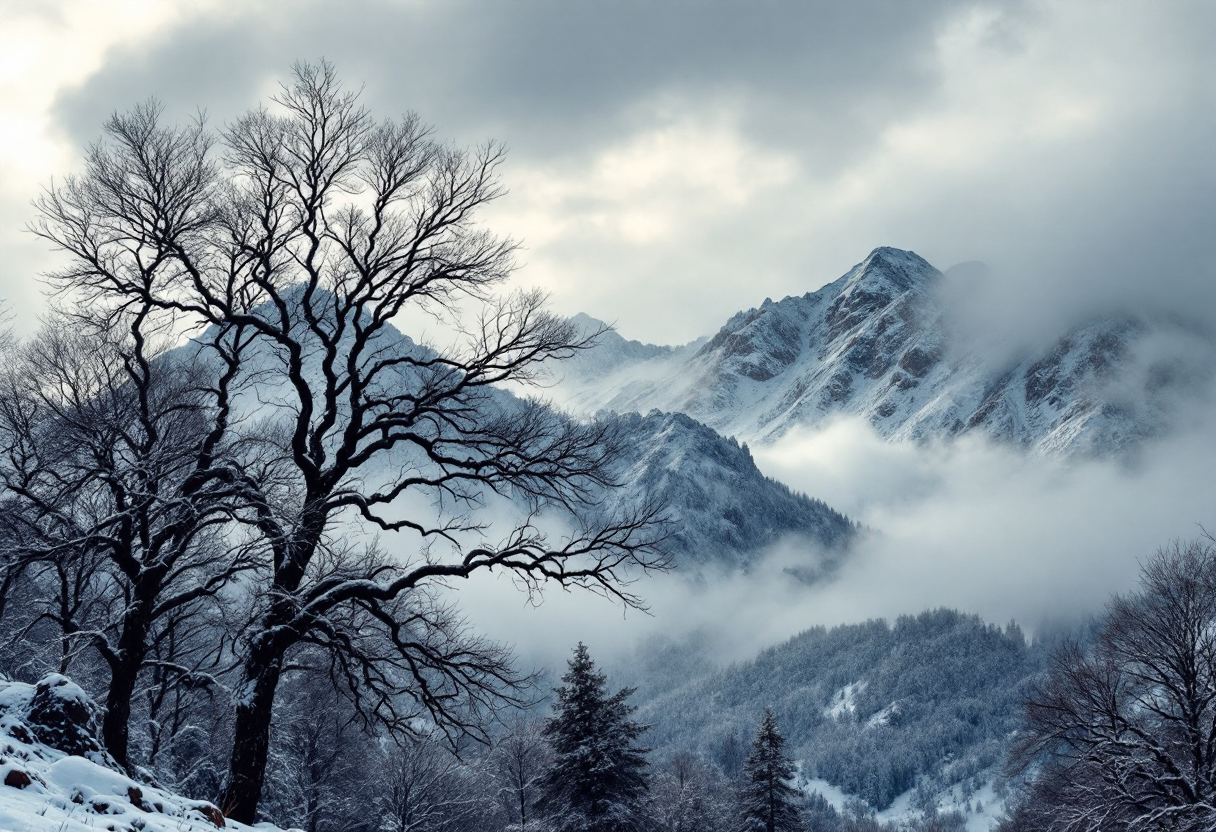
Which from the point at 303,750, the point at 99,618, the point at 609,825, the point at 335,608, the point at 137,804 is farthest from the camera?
the point at 303,750

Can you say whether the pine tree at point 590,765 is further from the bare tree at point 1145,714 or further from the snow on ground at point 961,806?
the snow on ground at point 961,806

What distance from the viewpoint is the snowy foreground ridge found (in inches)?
287

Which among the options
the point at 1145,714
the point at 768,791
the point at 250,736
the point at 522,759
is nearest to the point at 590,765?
the point at 522,759

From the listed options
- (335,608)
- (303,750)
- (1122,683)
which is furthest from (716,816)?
(335,608)

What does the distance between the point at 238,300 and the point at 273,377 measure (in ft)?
5.63

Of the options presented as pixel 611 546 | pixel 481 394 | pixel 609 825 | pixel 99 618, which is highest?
pixel 481 394

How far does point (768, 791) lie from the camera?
1713 inches

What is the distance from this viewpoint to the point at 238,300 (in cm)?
1218

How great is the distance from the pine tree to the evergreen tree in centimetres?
1160

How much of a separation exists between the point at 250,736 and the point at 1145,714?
2287cm

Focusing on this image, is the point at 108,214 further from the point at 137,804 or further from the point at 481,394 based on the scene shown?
the point at 137,804

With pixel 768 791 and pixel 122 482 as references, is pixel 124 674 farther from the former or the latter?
pixel 768 791

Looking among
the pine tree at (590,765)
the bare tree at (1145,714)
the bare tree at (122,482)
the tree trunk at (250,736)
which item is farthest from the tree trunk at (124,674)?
the pine tree at (590,765)

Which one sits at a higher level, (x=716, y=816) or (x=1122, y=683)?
(x=1122, y=683)
